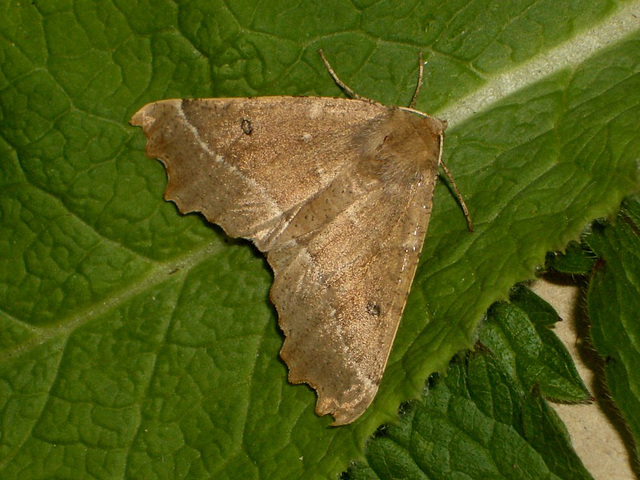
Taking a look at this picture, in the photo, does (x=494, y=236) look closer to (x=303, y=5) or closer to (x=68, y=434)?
(x=303, y=5)

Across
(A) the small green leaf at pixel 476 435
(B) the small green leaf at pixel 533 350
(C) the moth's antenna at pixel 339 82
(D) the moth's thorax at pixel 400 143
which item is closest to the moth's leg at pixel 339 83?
(C) the moth's antenna at pixel 339 82

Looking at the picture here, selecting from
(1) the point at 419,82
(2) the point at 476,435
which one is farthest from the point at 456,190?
(2) the point at 476,435

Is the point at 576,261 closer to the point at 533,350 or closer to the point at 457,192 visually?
Answer: the point at 533,350

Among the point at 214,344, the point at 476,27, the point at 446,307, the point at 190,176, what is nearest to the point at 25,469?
the point at 214,344

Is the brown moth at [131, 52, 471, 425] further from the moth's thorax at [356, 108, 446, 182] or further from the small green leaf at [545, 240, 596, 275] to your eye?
the small green leaf at [545, 240, 596, 275]

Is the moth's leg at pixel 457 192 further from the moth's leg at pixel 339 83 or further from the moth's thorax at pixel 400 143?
the moth's leg at pixel 339 83

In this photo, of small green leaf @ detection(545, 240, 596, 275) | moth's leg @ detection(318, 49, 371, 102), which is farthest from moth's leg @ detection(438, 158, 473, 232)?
small green leaf @ detection(545, 240, 596, 275)
